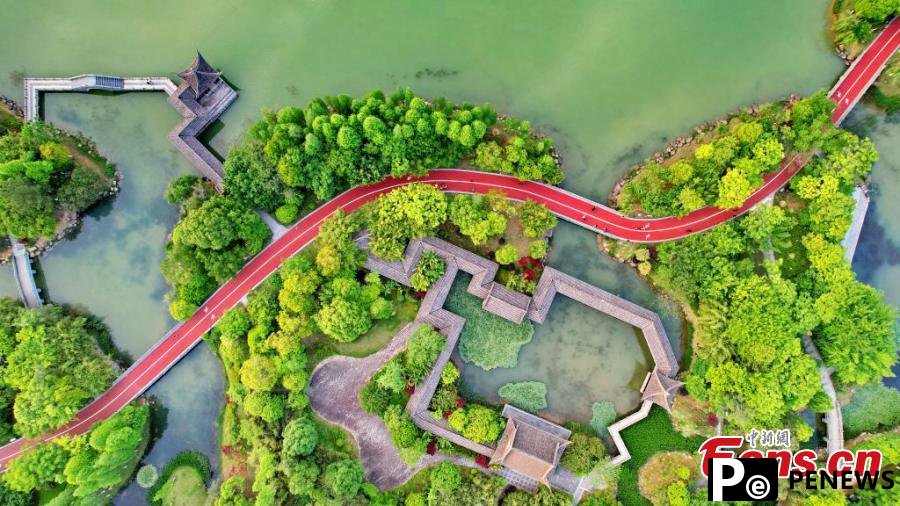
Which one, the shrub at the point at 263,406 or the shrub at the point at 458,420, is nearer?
the shrub at the point at 263,406

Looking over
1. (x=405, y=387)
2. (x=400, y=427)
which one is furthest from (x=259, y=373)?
(x=400, y=427)

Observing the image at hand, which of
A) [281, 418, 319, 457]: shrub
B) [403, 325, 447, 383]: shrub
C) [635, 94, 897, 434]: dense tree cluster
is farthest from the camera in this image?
[403, 325, 447, 383]: shrub

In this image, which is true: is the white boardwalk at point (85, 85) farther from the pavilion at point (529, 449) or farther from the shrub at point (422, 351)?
the pavilion at point (529, 449)

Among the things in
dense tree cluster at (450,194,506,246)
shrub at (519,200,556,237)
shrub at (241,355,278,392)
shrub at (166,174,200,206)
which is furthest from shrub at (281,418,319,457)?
shrub at (519,200,556,237)

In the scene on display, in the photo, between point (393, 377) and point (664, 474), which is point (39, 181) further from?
point (664, 474)

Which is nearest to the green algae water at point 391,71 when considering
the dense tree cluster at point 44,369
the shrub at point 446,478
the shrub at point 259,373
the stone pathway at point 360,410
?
the dense tree cluster at point 44,369

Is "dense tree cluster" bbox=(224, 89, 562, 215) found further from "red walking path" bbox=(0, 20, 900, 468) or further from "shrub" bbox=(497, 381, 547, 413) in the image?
"shrub" bbox=(497, 381, 547, 413)
